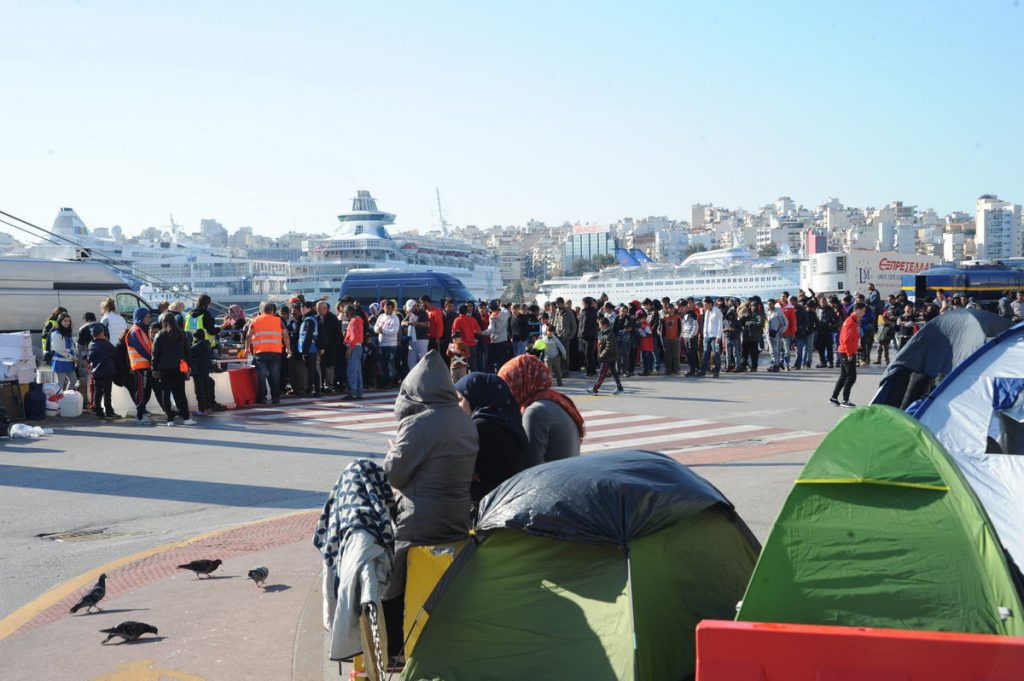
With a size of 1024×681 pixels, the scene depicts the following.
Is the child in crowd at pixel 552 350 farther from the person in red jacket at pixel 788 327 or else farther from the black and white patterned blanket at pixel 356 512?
the black and white patterned blanket at pixel 356 512

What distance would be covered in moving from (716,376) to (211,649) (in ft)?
55.3

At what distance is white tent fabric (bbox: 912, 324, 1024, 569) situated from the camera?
6430 mm

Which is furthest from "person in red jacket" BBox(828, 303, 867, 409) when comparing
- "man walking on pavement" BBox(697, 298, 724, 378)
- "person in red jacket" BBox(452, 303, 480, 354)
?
"person in red jacket" BBox(452, 303, 480, 354)

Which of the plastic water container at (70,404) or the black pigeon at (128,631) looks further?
the plastic water container at (70,404)

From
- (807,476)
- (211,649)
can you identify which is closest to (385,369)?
(211,649)

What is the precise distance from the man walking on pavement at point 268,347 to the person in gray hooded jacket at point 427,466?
11.8 metres

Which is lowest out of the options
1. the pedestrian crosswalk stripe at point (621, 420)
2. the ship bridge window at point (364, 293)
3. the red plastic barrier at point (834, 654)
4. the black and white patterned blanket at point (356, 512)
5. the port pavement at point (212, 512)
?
the pedestrian crosswalk stripe at point (621, 420)

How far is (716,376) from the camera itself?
69.3 feet

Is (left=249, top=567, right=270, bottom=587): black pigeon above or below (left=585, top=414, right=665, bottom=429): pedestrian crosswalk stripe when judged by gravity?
above

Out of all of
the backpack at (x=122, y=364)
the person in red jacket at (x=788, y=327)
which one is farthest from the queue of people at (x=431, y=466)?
the person in red jacket at (x=788, y=327)

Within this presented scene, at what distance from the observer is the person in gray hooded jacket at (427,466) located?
196 inches

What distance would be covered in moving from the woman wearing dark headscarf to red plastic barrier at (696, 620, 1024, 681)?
2.31 meters

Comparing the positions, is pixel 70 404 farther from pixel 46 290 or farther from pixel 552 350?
pixel 552 350

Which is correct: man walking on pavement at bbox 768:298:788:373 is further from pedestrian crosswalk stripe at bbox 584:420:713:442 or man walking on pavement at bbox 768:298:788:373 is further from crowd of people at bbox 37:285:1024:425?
pedestrian crosswalk stripe at bbox 584:420:713:442
